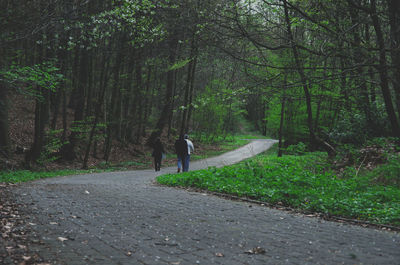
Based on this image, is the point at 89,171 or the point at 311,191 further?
the point at 89,171

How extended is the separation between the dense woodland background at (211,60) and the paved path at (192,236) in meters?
2.94

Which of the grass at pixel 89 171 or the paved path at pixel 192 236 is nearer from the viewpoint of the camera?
the paved path at pixel 192 236

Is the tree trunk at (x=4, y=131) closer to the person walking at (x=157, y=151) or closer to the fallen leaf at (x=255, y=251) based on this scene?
the person walking at (x=157, y=151)

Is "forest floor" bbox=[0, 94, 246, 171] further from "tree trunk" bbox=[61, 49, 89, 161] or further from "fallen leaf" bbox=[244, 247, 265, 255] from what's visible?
"fallen leaf" bbox=[244, 247, 265, 255]

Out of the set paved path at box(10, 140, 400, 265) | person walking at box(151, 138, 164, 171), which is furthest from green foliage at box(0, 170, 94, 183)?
paved path at box(10, 140, 400, 265)

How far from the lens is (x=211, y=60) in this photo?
13234mm

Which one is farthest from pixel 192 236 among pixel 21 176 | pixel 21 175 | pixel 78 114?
pixel 78 114

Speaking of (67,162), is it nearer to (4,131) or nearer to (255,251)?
(4,131)

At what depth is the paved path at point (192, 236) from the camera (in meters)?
4.10

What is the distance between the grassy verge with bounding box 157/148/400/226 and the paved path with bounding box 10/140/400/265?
2.63 feet

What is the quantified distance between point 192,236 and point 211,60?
948 cm

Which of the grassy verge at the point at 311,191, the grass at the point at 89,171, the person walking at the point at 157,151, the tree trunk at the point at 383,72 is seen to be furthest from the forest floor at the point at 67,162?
the tree trunk at the point at 383,72

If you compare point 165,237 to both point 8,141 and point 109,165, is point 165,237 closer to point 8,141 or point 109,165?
point 8,141

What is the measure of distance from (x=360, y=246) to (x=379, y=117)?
1258 cm
